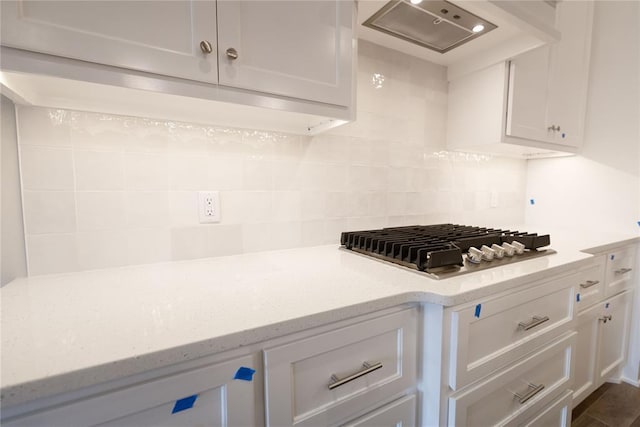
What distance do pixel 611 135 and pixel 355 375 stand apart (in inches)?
87.0

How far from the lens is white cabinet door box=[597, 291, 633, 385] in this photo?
62.4 inches

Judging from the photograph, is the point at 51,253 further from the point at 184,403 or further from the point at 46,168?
the point at 184,403

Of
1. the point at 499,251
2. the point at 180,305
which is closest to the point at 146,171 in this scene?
the point at 180,305

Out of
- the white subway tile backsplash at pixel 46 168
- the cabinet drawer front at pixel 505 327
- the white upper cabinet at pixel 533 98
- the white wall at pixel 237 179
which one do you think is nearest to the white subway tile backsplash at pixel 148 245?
the white wall at pixel 237 179

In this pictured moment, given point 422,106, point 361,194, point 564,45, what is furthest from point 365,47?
point 564,45

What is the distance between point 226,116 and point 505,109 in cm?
138

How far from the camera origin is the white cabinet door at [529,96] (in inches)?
58.6

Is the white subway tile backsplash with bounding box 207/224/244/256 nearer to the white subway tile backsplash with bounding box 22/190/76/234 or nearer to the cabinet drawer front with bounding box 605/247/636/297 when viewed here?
the white subway tile backsplash with bounding box 22/190/76/234

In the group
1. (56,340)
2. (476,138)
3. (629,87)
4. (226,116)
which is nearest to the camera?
(56,340)

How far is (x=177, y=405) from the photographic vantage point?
0.52 meters

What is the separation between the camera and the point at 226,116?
1009mm

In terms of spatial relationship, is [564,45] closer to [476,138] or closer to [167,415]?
[476,138]

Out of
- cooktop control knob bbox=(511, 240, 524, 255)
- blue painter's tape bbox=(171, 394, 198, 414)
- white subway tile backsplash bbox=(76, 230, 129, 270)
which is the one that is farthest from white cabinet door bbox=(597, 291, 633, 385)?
white subway tile backsplash bbox=(76, 230, 129, 270)

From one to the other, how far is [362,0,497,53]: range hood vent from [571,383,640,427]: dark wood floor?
6.48ft
